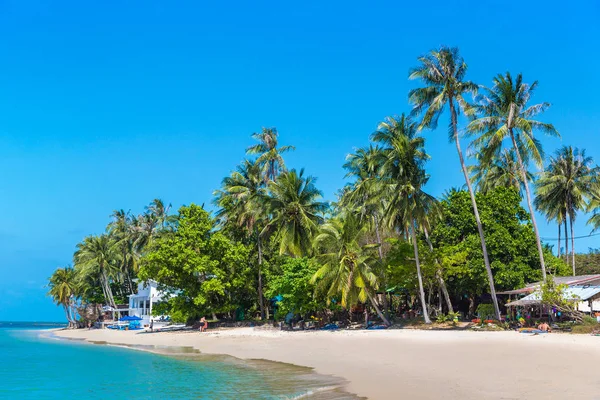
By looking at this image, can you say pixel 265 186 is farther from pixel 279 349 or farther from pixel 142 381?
pixel 142 381

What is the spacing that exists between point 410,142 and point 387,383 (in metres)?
18.5

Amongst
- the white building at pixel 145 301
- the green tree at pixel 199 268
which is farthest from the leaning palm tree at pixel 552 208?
the white building at pixel 145 301

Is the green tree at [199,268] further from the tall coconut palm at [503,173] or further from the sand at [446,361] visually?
the tall coconut palm at [503,173]

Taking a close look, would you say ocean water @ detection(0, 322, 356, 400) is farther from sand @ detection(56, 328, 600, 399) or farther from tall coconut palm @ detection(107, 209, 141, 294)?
tall coconut palm @ detection(107, 209, 141, 294)

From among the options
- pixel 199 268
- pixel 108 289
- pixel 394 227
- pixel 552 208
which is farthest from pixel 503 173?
pixel 108 289

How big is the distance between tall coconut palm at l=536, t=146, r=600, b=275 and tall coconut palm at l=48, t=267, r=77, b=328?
59.1 metres

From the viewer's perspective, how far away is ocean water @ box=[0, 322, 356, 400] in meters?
13.7

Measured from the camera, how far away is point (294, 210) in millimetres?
36000

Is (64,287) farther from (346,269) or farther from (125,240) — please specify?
(346,269)

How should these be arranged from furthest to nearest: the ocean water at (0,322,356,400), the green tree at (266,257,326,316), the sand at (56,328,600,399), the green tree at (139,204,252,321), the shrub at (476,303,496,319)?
the green tree at (139,204,252,321)
the green tree at (266,257,326,316)
the shrub at (476,303,496,319)
the ocean water at (0,322,356,400)
the sand at (56,328,600,399)

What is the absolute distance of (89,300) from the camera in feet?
222

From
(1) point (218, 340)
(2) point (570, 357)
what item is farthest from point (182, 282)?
(2) point (570, 357)

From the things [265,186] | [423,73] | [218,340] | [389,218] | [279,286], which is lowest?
[218,340]

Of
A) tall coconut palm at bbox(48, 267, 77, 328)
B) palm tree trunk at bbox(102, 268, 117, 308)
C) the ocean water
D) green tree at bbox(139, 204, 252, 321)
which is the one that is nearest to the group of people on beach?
green tree at bbox(139, 204, 252, 321)
